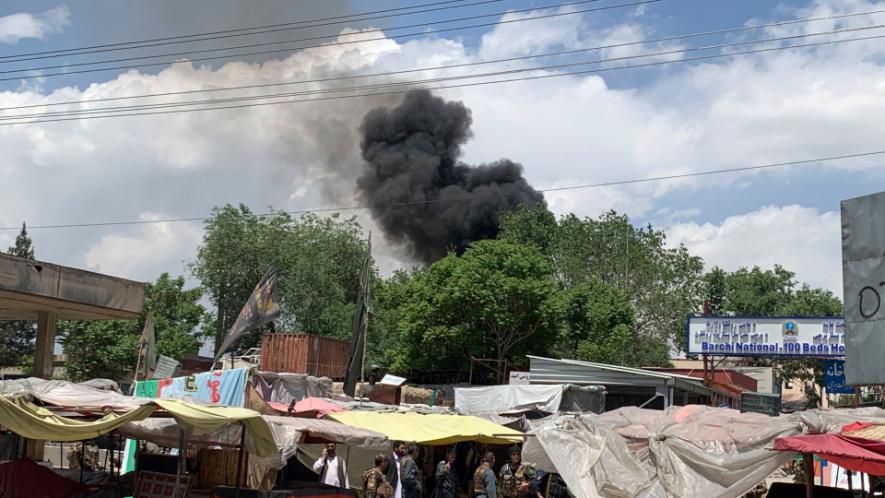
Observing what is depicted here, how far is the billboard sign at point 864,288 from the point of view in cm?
396

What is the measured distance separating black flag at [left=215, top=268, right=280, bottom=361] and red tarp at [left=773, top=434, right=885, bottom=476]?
50.8 feet

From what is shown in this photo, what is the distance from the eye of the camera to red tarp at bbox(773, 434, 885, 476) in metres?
11.9

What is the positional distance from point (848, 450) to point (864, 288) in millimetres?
9030

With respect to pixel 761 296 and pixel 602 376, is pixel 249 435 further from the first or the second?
pixel 761 296

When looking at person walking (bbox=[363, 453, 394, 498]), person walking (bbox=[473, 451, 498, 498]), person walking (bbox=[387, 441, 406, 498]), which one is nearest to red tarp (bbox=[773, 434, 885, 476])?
person walking (bbox=[473, 451, 498, 498])

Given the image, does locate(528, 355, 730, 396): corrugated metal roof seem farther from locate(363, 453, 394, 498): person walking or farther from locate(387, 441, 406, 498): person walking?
locate(363, 453, 394, 498): person walking

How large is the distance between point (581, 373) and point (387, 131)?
51.9m

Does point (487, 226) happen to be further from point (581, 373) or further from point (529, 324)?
point (581, 373)

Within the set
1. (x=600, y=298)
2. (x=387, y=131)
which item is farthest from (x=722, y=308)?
(x=387, y=131)

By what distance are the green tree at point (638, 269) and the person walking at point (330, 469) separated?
37.3 m

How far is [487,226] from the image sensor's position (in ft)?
245

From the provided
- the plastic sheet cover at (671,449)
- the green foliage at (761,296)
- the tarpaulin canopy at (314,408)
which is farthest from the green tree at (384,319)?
the plastic sheet cover at (671,449)

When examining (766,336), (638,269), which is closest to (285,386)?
(766,336)

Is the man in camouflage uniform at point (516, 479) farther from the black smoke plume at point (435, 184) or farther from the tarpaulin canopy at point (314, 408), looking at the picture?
the black smoke plume at point (435, 184)
